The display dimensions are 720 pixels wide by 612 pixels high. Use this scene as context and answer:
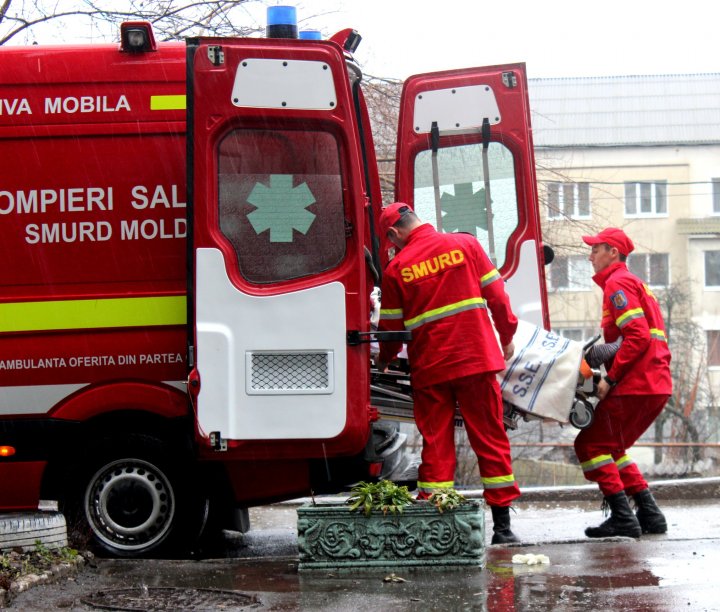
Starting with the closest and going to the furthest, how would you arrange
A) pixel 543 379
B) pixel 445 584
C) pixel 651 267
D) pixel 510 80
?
pixel 445 584 → pixel 543 379 → pixel 510 80 → pixel 651 267

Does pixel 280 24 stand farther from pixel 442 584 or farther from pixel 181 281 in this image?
pixel 442 584

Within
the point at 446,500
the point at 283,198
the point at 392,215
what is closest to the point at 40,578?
the point at 446,500

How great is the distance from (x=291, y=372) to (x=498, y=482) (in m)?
1.22

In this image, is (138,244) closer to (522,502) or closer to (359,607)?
(359,607)

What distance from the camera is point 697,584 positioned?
15.6ft

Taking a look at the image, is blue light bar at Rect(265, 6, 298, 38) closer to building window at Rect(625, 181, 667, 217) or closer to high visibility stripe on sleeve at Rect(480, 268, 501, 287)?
high visibility stripe on sleeve at Rect(480, 268, 501, 287)

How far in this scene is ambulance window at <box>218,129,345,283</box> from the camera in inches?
224

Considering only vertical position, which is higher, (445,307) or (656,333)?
(445,307)

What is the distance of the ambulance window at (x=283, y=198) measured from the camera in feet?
18.6

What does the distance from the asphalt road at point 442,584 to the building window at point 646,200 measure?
93.1 feet

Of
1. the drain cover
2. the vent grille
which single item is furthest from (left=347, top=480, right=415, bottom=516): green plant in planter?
the drain cover

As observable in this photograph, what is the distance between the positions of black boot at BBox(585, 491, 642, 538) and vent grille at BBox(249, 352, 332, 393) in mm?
2066

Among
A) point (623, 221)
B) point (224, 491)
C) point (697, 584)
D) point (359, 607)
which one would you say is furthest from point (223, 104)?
point (623, 221)

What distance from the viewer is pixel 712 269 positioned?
112 ft
